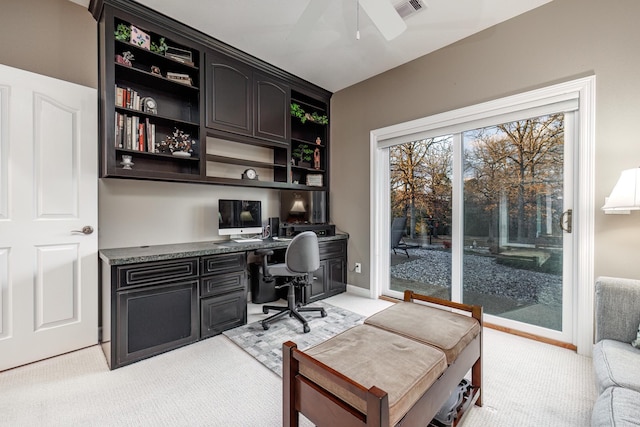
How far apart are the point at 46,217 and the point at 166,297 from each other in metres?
1.06

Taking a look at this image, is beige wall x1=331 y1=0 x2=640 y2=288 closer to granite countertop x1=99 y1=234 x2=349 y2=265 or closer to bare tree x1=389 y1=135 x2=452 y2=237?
bare tree x1=389 y1=135 x2=452 y2=237

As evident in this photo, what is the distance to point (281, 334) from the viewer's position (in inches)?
100

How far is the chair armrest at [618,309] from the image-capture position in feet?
5.18

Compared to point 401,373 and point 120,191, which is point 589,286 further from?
point 120,191

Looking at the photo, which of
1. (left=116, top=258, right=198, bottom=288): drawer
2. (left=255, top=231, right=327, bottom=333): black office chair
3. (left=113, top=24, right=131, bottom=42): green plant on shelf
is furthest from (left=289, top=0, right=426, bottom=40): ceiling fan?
(left=116, top=258, right=198, bottom=288): drawer

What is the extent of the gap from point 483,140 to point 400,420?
8.58ft

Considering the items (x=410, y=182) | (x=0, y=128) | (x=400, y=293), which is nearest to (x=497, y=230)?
(x=410, y=182)

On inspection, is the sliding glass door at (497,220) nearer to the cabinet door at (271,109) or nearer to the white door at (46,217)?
the cabinet door at (271,109)

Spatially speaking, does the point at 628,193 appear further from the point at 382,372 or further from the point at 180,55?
the point at 180,55

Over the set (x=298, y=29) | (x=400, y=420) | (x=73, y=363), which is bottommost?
(x=73, y=363)

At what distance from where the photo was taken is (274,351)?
7.32ft

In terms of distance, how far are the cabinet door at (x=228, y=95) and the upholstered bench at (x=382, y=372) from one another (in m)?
2.36

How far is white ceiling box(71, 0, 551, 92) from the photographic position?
232cm

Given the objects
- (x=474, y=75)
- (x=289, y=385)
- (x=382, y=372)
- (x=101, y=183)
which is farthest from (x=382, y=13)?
(x=101, y=183)
